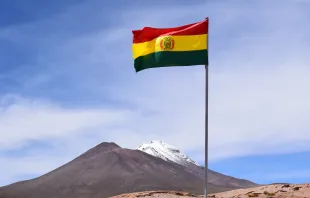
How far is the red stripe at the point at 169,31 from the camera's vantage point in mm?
28203

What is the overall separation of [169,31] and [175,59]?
1510mm

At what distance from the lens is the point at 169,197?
39.5 meters

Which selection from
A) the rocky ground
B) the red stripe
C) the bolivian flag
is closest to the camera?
the bolivian flag

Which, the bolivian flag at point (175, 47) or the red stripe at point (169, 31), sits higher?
the red stripe at point (169, 31)

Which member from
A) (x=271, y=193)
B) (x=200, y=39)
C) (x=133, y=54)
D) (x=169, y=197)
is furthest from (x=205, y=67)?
(x=271, y=193)

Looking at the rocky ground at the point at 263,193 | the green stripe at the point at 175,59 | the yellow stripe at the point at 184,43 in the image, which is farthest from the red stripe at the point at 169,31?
the rocky ground at the point at 263,193

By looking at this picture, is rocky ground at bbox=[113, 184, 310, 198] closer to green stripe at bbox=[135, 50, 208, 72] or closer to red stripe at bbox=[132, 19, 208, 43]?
green stripe at bbox=[135, 50, 208, 72]

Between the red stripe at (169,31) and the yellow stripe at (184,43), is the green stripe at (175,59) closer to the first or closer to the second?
the yellow stripe at (184,43)

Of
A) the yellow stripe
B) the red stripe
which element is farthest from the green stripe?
the red stripe

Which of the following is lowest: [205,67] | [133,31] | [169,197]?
[169,197]

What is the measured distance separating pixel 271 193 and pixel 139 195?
910cm

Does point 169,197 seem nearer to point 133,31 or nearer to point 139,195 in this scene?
point 139,195

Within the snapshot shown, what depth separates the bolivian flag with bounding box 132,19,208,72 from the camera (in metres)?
28.0

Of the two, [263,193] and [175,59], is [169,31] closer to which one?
[175,59]
